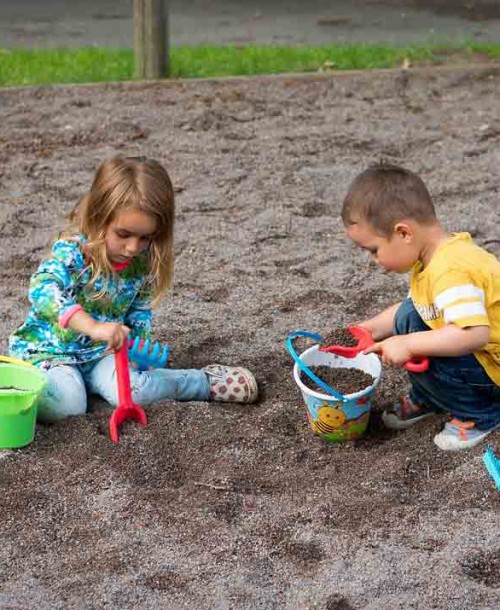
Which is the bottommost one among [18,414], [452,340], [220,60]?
[220,60]

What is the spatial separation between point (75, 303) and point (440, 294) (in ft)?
3.11

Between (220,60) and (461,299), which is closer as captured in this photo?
(461,299)

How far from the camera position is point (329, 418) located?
272cm

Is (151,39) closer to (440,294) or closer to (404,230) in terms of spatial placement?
(404,230)

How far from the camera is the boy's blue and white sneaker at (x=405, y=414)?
9.45 feet

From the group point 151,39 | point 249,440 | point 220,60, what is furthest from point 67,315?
point 220,60

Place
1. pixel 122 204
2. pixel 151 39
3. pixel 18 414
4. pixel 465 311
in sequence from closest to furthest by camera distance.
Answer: pixel 465 311
pixel 18 414
pixel 122 204
pixel 151 39

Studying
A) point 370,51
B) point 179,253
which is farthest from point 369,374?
point 370,51

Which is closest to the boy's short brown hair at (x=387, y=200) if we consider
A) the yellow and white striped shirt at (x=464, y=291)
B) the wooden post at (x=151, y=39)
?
the yellow and white striped shirt at (x=464, y=291)

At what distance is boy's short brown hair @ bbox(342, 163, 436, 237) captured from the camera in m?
2.59

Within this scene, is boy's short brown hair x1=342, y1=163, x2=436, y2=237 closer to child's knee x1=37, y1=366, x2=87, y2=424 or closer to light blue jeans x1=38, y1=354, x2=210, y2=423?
light blue jeans x1=38, y1=354, x2=210, y2=423

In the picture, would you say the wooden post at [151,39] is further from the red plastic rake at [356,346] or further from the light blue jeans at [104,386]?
the red plastic rake at [356,346]

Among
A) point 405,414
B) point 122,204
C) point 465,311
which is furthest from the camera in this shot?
point 405,414

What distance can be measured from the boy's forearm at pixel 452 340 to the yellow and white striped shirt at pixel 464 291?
17 mm
